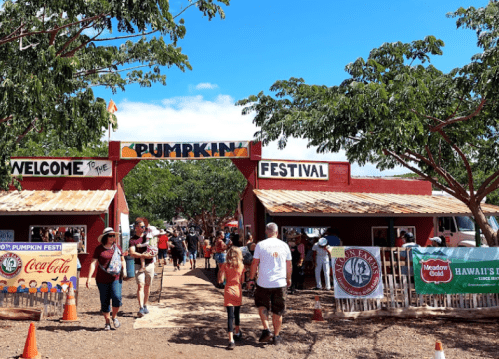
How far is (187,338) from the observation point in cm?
681

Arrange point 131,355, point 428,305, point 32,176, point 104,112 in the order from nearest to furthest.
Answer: point 131,355
point 428,305
point 104,112
point 32,176

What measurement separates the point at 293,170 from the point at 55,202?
883 centimetres

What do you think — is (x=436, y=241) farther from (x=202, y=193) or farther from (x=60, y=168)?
(x=202, y=193)

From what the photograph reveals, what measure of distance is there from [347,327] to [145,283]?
3.85 metres

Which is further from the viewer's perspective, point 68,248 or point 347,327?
point 68,248

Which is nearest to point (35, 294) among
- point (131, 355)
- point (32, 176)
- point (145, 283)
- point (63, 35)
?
point (145, 283)

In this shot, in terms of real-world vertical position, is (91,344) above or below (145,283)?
below

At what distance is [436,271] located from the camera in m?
8.12

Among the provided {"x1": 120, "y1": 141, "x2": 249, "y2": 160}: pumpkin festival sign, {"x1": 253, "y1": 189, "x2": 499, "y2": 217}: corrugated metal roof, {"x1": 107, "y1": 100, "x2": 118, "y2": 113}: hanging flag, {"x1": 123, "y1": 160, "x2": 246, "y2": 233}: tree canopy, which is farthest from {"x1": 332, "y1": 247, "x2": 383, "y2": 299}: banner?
{"x1": 123, "y1": 160, "x2": 246, "y2": 233}: tree canopy

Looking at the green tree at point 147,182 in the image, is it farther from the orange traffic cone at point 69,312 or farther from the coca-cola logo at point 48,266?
the orange traffic cone at point 69,312

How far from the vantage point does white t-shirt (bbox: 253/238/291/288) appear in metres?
6.39

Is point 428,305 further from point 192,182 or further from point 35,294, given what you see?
point 192,182

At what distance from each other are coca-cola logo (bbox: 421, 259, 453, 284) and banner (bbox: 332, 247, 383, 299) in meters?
0.82

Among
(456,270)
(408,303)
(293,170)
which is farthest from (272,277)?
(293,170)
